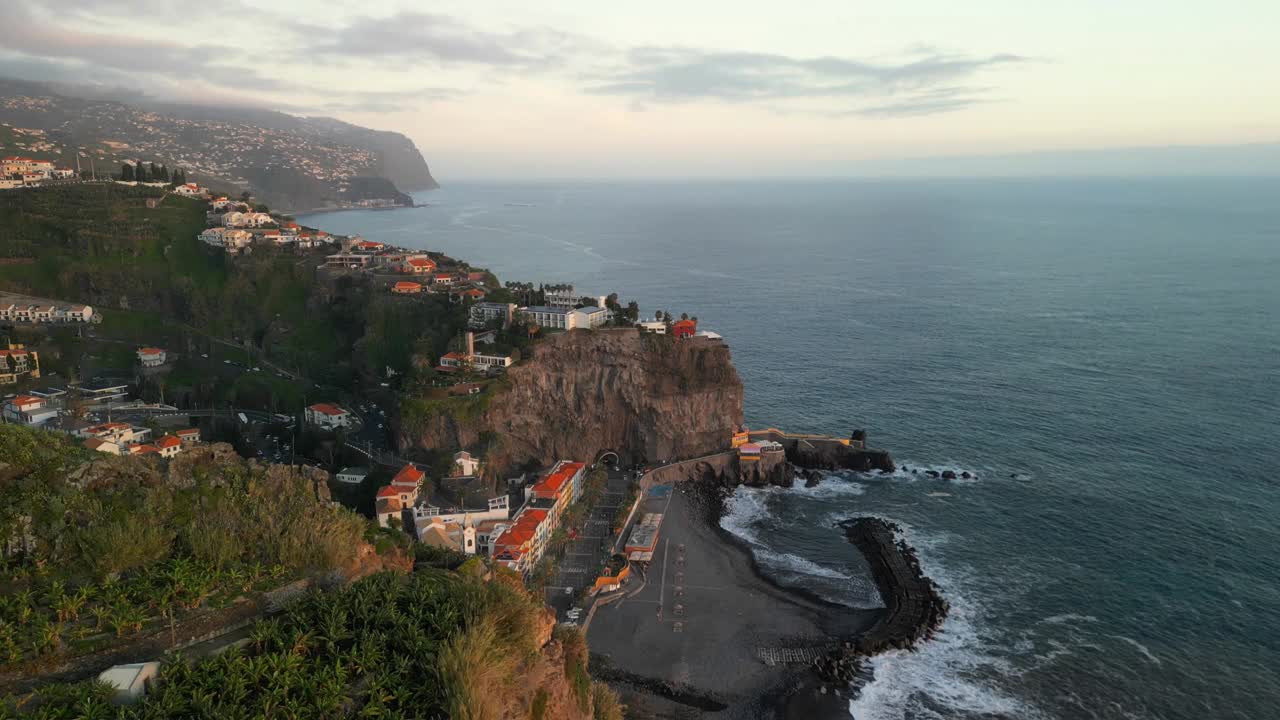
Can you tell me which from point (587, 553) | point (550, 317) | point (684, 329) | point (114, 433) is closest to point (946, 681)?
point (587, 553)

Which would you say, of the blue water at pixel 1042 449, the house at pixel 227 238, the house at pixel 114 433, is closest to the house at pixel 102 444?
the house at pixel 114 433

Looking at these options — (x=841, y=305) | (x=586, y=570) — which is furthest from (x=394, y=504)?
(x=841, y=305)

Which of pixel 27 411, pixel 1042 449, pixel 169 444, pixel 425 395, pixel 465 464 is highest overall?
pixel 425 395

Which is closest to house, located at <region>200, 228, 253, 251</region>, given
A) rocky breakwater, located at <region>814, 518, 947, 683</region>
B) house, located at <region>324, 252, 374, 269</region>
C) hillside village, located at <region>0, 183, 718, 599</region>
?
hillside village, located at <region>0, 183, 718, 599</region>

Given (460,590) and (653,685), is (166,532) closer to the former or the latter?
(460,590)

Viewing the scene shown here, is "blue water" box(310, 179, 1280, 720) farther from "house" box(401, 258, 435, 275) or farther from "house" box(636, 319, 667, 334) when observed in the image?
"house" box(401, 258, 435, 275)

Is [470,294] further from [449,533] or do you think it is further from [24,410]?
[24,410]
